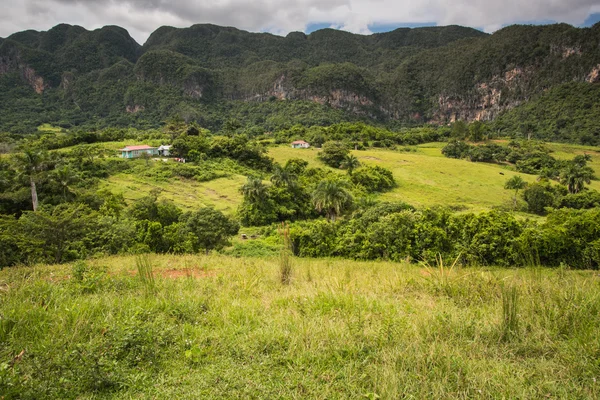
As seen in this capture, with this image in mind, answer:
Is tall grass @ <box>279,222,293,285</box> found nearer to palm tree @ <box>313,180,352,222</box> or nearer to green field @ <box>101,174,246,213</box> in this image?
palm tree @ <box>313,180,352,222</box>

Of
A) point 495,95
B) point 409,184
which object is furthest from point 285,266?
point 495,95

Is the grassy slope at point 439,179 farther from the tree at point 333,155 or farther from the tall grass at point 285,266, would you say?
the tall grass at point 285,266

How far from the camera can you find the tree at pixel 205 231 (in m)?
23.2

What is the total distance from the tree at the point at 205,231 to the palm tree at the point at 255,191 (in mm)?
10896

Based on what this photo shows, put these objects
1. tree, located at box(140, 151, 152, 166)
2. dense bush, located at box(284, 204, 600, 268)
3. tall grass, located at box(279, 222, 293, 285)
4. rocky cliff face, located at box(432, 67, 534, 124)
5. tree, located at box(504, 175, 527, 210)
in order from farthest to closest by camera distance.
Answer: rocky cliff face, located at box(432, 67, 534, 124), tree, located at box(140, 151, 152, 166), tree, located at box(504, 175, 527, 210), dense bush, located at box(284, 204, 600, 268), tall grass, located at box(279, 222, 293, 285)

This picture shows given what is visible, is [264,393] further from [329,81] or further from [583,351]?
[329,81]

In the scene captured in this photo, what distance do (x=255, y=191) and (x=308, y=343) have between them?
108ft

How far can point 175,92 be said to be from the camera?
192m

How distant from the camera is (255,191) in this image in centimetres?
3612

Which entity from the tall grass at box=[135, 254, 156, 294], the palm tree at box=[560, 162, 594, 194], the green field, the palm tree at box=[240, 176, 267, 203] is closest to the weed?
the tall grass at box=[135, 254, 156, 294]

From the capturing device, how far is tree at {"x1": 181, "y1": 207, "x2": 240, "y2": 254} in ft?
76.3

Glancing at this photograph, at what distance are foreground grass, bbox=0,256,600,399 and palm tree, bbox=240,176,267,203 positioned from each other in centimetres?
3099

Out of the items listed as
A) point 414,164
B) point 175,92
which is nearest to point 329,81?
point 175,92

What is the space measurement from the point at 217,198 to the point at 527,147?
231 ft
